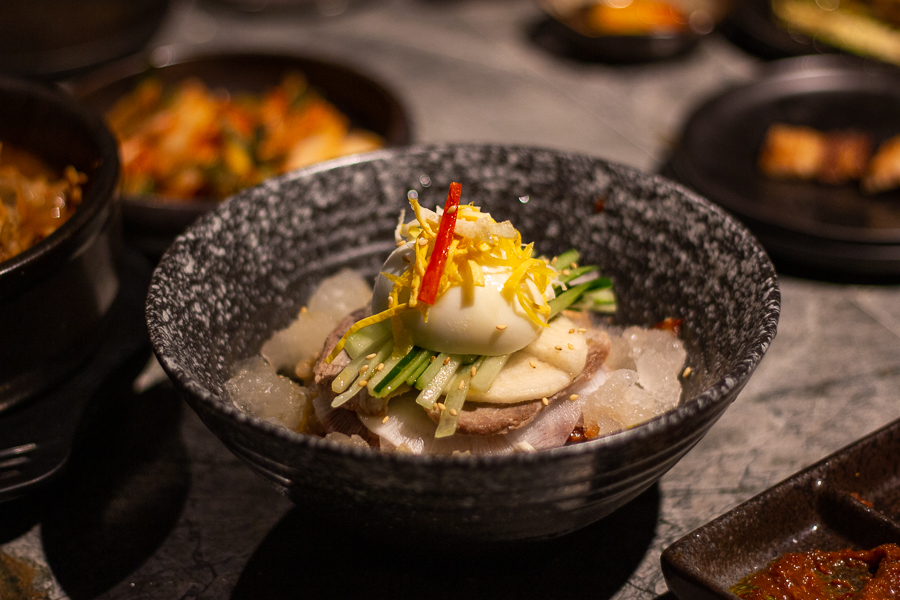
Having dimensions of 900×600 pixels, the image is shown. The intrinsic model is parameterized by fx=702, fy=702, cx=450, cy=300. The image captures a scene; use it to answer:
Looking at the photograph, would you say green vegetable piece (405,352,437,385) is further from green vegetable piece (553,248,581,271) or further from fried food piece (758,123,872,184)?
fried food piece (758,123,872,184)

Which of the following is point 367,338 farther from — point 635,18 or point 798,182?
point 635,18

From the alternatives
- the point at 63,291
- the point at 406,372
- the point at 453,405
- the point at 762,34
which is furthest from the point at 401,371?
the point at 762,34

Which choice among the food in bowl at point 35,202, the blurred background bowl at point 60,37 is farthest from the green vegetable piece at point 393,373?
the blurred background bowl at point 60,37

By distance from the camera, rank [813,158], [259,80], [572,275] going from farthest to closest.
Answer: [259,80], [813,158], [572,275]

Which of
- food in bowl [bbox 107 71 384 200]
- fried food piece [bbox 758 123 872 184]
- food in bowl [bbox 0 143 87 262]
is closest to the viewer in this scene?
food in bowl [bbox 0 143 87 262]

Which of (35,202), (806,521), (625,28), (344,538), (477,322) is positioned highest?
(477,322)

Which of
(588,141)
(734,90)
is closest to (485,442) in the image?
(588,141)

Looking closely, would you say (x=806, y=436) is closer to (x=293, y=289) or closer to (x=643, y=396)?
(x=643, y=396)

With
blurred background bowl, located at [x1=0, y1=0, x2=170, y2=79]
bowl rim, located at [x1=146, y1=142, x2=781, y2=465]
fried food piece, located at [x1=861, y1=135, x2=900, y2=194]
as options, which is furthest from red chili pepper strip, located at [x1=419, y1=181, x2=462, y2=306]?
blurred background bowl, located at [x1=0, y1=0, x2=170, y2=79]
